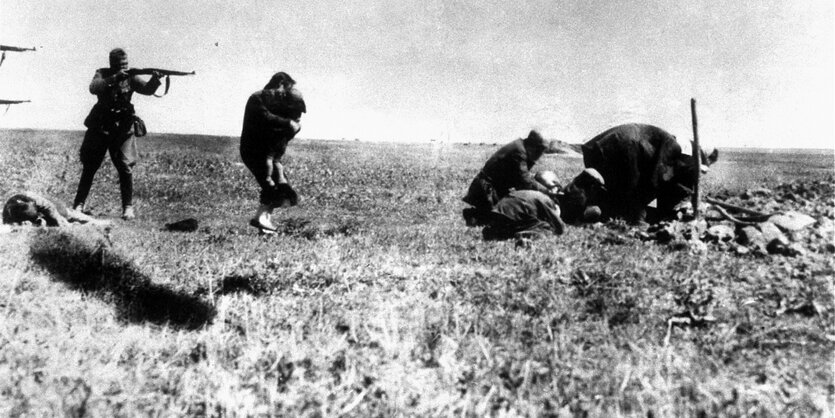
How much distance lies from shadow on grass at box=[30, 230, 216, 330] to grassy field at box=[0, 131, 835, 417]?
0.06ft

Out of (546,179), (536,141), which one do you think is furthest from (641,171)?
(536,141)

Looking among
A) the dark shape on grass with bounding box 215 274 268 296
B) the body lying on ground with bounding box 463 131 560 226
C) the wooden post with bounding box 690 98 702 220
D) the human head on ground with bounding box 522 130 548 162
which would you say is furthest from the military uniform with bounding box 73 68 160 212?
the wooden post with bounding box 690 98 702 220

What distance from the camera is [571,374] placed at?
388 centimetres

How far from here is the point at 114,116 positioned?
25.5ft

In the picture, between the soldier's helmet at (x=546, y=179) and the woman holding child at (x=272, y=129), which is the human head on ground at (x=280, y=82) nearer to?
the woman holding child at (x=272, y=129)

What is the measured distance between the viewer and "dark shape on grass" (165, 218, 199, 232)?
7861mm

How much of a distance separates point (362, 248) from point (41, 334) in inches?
126

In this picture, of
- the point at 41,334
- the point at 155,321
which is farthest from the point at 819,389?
the point at 41,334

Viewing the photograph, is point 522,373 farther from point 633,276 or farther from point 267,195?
point 267,195

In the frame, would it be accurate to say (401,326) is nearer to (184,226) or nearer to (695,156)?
(184,226)

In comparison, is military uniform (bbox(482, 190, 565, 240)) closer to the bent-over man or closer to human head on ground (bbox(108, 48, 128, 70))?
the bent-over man

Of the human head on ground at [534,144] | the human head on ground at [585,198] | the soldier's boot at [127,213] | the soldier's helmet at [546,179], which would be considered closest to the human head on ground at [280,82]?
the soldier's boot at [127,213]

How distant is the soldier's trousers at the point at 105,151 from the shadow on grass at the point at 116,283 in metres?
1.88

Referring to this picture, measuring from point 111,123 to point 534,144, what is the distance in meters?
5.71
